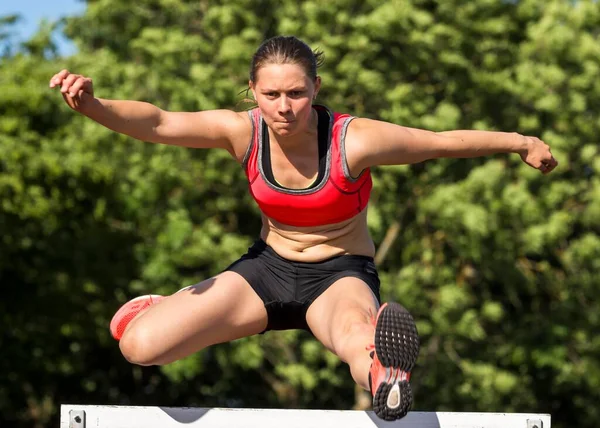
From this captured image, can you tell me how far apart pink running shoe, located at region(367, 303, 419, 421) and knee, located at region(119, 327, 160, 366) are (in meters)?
1.01

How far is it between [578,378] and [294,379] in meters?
4.68

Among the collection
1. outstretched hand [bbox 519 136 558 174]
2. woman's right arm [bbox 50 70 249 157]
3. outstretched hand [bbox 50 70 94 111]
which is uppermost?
outstretched hand [bbox 50 70 94 111]

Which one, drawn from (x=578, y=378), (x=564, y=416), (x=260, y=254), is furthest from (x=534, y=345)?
(x=260, y=254)

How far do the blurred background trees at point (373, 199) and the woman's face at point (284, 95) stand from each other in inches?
470

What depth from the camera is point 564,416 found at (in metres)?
22.3

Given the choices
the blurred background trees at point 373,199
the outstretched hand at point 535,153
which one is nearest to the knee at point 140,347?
the outstretched hand at point 535,153

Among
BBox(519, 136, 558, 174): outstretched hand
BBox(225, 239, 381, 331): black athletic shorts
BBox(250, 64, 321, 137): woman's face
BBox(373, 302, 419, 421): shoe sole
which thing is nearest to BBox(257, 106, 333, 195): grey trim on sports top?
BBox(250, 64, 321, 137): woman's face

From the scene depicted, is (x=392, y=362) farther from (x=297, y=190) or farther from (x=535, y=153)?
(x=535, y=153)

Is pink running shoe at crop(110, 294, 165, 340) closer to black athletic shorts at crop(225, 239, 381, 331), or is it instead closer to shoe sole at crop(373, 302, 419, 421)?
black athletic shorts at crop(225, 239, 381, 331)

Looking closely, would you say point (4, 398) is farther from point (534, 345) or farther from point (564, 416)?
point (564, 416)

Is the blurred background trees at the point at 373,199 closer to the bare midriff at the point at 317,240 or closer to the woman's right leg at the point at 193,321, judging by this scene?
the bare midriff at the point at 317,240

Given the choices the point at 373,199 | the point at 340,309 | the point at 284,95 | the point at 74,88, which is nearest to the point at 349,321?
the point at 340,309

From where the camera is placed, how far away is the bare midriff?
552 centimetres

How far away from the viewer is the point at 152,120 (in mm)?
5156
